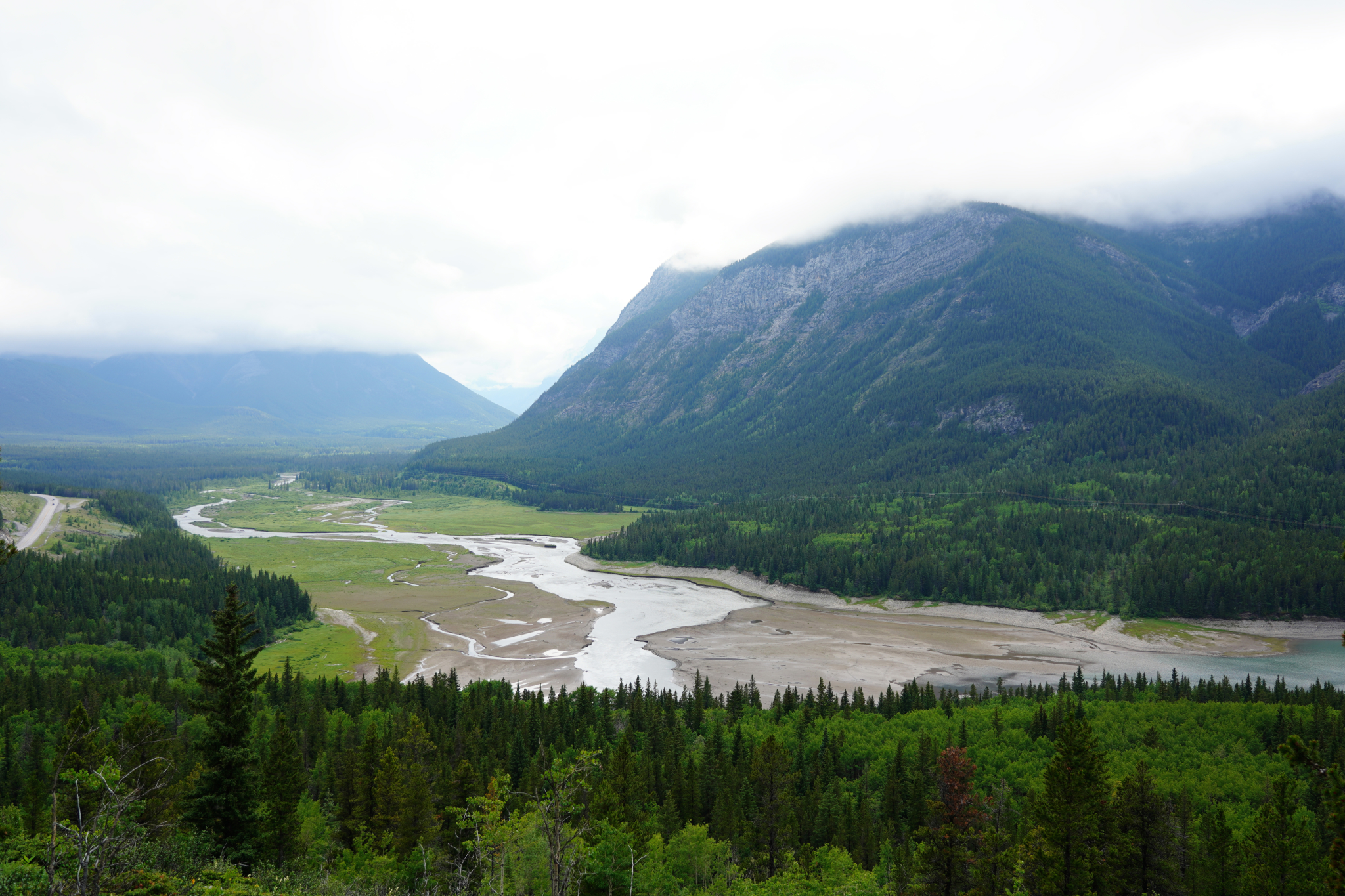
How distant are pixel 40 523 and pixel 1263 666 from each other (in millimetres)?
213889

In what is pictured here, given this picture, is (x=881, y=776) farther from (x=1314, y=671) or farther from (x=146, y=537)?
(x=146, y=537)

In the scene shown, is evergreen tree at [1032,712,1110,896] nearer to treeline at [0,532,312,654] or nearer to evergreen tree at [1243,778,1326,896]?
evergreen tree at [1243,778,1326,896]

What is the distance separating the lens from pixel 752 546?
493 feet

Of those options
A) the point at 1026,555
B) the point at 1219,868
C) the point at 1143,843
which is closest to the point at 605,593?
the point at 1026,555

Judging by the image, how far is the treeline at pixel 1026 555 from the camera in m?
111

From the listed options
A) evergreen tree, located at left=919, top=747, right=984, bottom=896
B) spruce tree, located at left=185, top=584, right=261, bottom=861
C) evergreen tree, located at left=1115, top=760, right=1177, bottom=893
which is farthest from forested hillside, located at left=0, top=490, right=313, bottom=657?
evergreen tree, located at left=1115, top=760, right=1177, bottom=893

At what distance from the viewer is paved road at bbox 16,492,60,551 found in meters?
134

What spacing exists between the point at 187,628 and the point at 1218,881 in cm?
10556

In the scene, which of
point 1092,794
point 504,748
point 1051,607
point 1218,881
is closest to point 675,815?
point 504,748

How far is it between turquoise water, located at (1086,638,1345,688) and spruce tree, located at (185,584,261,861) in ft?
300

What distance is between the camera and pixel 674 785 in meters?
48.9

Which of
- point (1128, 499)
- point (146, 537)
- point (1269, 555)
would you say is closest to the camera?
point (1269, 555)

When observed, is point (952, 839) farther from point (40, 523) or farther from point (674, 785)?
point (40, 523)

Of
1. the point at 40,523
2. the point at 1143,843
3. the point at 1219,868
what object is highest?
the point at 40,523
